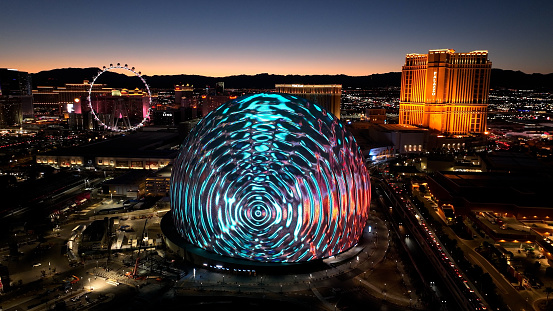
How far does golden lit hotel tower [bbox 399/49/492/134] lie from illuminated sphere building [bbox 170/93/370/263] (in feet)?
247

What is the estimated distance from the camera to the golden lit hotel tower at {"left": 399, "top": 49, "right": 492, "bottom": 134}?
94812mm

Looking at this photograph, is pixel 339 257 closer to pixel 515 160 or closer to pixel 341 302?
pixel 341 302

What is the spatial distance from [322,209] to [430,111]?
79.1 metres

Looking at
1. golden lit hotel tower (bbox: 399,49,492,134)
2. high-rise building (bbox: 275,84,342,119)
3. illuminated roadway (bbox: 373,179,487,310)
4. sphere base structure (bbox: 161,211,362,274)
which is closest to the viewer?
illuminated roadway (bbox: 373,179,487,310)

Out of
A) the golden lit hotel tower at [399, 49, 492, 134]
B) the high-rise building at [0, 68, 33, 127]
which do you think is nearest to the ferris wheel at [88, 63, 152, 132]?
the high-rise building at [0, 68, 33, 127]

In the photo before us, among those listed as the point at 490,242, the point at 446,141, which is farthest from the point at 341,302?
the point at 446,141

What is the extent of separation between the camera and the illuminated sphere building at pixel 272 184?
25406 millimetres

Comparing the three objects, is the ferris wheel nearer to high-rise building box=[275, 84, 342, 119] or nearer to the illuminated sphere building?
high-rise building box=[275, 84, 342, 119]

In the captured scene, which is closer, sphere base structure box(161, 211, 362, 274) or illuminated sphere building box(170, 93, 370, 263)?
illuminated sphere building box(170, 93, 370, 263)

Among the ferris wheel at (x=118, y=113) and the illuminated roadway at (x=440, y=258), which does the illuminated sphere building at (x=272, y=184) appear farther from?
the ferris wheel at (x=118, y=113)

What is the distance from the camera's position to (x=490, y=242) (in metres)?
34.4

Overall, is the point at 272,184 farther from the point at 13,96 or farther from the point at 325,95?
the point at 13,96

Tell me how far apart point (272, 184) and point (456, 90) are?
274 ft

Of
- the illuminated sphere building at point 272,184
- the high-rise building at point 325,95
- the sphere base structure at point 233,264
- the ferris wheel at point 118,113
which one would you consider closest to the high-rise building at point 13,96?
the ferris wheel at point 118,113
